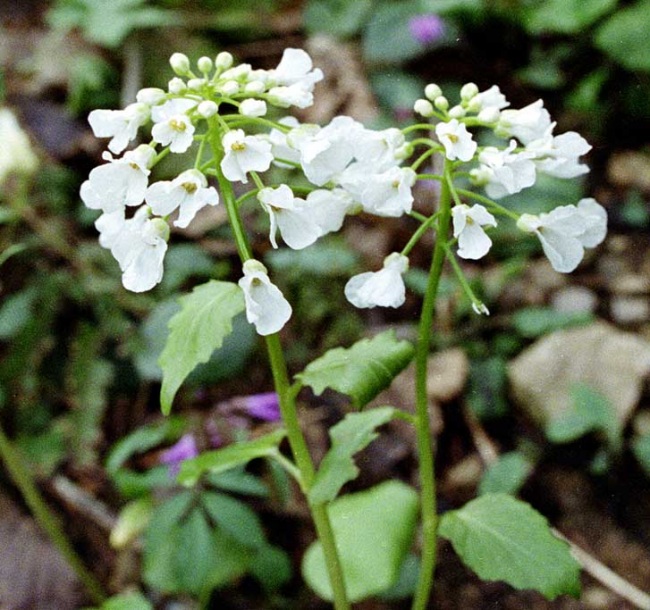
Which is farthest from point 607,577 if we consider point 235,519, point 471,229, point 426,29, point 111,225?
point 426,29

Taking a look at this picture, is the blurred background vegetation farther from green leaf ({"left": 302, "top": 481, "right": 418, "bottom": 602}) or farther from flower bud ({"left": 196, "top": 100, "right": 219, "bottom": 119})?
flower bud ({"left": 196, "top": 100, "right": 219, "bottom": 119})

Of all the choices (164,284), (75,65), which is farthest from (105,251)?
(75,65)

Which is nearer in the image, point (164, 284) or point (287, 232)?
point (287, 232)

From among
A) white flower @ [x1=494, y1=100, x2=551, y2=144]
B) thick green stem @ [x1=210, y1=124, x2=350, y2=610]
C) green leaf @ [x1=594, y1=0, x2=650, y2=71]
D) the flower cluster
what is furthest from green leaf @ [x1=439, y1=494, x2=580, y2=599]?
green leaf @ [x1=594, y1=0, x2=650, y2=71]

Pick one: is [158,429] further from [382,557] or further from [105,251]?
[105,251]

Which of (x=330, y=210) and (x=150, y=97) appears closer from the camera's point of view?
(x=150, y=97)

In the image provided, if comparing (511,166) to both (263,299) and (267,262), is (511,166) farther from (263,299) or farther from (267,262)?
(267,262)
